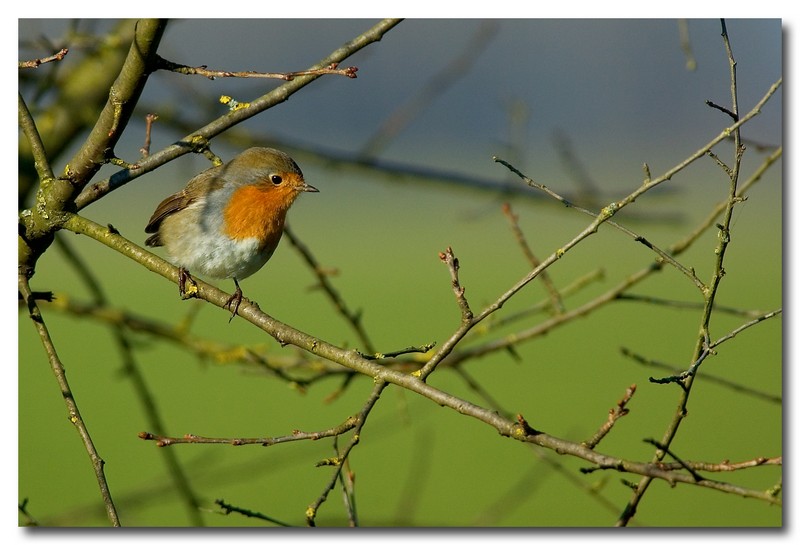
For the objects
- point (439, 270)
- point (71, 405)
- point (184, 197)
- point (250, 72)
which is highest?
point (439, 270)

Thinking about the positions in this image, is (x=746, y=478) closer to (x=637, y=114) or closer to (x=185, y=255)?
(x=637, y=114)

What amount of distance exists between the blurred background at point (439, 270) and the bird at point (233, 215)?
0.46 ft

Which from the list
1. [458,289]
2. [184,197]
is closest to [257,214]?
[184,197]

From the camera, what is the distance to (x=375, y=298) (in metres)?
2.89

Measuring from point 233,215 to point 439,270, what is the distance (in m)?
1.12

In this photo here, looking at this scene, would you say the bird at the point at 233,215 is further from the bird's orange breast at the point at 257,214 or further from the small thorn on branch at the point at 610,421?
the small thorn on branch at the point at 610,421

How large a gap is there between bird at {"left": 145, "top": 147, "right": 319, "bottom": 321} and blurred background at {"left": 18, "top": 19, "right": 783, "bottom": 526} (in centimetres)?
14

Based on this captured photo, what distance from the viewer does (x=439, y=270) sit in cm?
301

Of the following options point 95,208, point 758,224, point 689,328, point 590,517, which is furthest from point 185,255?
point 689,328

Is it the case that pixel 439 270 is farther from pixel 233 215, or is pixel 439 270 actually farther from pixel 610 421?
pixel 610 421

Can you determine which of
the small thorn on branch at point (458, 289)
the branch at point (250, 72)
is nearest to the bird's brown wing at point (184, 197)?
the branch at point (250, 72)

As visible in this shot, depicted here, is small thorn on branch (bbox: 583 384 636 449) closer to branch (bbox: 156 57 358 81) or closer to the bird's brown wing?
branch (bbox: 156 57 358 81)

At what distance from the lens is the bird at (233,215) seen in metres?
2.01
